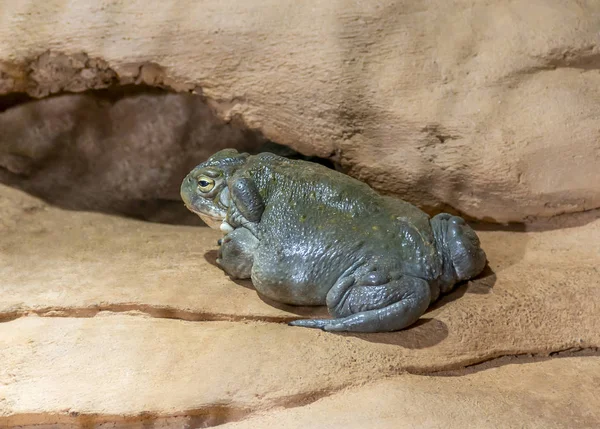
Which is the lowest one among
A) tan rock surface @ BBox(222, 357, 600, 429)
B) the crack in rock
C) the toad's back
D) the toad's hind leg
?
the crack in rock

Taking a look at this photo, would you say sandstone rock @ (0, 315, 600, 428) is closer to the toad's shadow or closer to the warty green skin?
the toad's shadow

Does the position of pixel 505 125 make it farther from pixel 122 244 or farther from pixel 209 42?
pixel 122 244

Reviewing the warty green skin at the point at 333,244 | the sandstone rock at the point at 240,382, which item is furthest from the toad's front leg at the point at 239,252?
the sandstone rock at the point at 240,382

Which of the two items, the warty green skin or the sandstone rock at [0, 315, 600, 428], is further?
the warty green skin

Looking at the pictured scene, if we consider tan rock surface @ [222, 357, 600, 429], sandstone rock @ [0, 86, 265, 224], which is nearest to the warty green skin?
tan rock surface @ [222, 357, 600, 429]

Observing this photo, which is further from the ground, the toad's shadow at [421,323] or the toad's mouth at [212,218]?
the toad's mouth at [212,218]

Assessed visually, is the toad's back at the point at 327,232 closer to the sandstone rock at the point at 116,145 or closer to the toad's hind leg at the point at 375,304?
the toad's hind leg at the point at 375,304

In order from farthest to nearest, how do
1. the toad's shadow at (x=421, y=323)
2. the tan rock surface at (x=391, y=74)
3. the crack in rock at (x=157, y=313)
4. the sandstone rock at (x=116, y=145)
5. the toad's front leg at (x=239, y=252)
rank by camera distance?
the sandstone rock at (x=116, y=145), the tan rock surface at (x=391, y=74), the toad's front leg at (x=239, y=252), the crack in rock at (x=157, y=313), the toad's shadow at (x=421, y=323)

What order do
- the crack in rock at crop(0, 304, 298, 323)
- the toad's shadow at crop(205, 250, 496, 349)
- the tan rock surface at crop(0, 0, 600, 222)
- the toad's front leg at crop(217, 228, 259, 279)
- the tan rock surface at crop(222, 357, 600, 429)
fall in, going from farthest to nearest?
1. the tan rock surface at crop(0, 0, 600, 222)
2. the toad's front leg at crop(217, 228, 259, 279)
3. the crack in rock at crop(0, 304, 298, 323)
4. the toad's shadow at crop(205, 250, 496, 349)
5. the tan rock surface at crop(222, 357, 600, 429)
